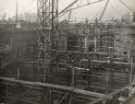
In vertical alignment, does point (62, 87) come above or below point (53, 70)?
below

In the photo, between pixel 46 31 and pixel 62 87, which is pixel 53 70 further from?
pixel 62 87

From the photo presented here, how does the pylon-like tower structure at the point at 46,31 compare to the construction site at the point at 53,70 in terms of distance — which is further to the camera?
the pylon-like tower structure at the point at 46,31

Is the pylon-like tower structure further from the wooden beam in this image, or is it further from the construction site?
the wooden beam

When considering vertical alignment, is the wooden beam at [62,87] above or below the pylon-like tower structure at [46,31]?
below

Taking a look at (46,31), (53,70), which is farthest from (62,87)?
(46,31)

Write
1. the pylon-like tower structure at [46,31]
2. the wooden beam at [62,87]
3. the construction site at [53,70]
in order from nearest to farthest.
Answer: the wooden beam at [62,87]
the construction site at [53,70]
the pylon-like tower structure at [46,31]

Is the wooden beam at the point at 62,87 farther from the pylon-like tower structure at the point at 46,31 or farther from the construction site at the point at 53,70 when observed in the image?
the pylon-like tower structure at the point at 46,31

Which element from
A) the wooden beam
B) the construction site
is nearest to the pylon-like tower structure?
the construction site

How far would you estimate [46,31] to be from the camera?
7.86 metres

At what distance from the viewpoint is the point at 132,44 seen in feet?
30.4

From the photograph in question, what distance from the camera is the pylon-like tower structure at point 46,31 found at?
289 inches

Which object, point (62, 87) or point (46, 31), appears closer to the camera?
point (62, 87)

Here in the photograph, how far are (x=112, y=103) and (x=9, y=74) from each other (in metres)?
5.83

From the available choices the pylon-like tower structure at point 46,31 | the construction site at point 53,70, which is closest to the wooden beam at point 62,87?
the construction site at point 53,70
